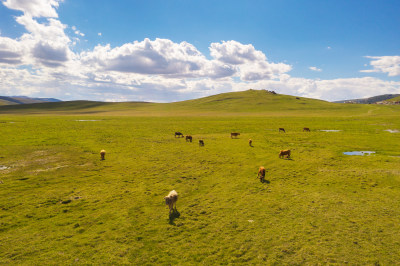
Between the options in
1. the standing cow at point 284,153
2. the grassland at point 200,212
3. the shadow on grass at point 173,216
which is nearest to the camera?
the grassland at point 200,212

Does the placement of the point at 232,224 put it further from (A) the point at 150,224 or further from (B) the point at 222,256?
(A) the point at 150,224

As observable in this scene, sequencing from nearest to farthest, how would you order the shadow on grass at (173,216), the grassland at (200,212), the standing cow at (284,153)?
the grassland at (200,212)
the shadow on grass at (173,216)
the standing cow at (284,153)

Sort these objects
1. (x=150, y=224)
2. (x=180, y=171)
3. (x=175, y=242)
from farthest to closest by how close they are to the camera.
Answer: (x=180, y=171)
(x=150, y=224)
(x=175, y=242)

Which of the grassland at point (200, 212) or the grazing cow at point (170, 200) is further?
the grazing cow at point (170, 200)

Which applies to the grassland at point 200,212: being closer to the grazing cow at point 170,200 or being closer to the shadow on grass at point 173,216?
the shadow on grass at point 173,216

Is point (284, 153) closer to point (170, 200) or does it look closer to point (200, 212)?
point (200, 212)

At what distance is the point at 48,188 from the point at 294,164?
24.7 meters

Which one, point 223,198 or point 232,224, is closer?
point 232,224

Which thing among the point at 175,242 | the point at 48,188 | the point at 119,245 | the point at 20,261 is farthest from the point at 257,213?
the point at 48,188

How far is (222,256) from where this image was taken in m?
9.98

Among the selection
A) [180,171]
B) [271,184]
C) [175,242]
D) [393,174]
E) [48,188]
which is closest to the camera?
[175,242]

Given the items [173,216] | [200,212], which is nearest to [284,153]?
[200,212]

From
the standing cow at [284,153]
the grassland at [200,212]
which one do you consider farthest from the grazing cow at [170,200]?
the standing cow at [284,153]

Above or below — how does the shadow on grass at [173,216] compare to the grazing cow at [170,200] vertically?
below
